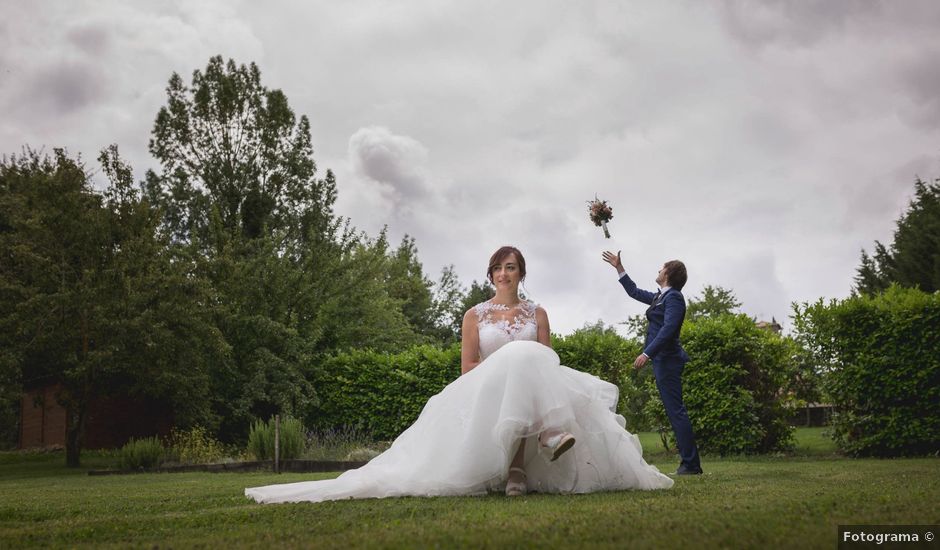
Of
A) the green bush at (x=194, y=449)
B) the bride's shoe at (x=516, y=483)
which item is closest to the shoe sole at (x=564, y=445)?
the bride's shoe at (x=516, y=483)

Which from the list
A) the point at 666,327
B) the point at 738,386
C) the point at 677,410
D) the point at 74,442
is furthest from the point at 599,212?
the point at 74,442

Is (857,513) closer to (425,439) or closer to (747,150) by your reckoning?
(425,439)

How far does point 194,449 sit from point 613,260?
1088cm

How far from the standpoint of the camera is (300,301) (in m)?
21.0

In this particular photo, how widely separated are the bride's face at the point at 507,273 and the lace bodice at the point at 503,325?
0.19m

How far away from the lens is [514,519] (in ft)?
11.2

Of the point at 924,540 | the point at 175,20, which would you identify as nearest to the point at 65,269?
the point at 175,20

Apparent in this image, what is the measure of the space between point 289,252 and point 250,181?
3.99 m

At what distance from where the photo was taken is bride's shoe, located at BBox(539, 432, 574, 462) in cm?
451

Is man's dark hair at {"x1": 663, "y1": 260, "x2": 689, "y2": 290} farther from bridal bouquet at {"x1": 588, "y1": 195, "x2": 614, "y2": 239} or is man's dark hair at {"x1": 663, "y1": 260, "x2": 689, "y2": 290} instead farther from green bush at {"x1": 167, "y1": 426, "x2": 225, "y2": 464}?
green bush at {"x1": 167, "y1": 426, "x2": 225, "y2": 464}

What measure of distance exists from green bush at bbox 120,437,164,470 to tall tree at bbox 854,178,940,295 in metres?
29.2

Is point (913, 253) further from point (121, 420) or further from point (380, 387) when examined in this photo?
point (121, 420)

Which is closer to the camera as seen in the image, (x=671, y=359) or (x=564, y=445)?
(x=564, y=445)

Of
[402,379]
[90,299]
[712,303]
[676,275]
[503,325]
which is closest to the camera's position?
[503,325]
